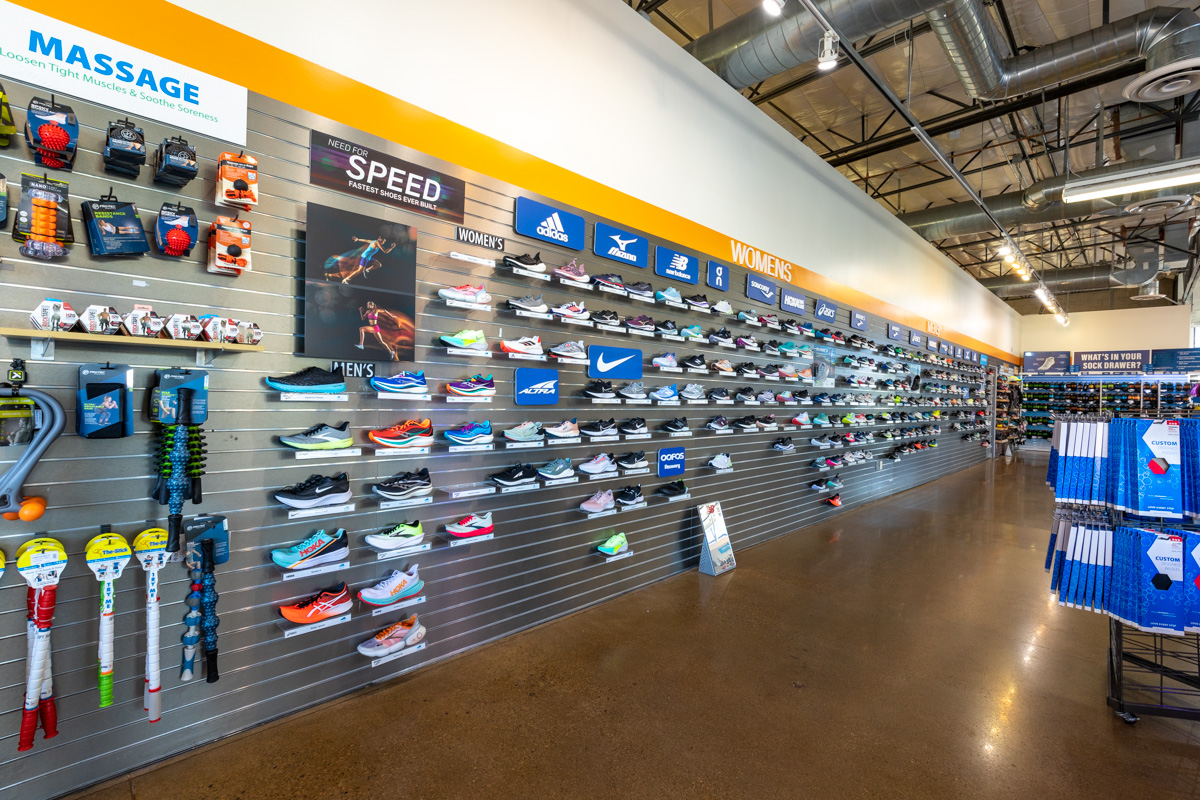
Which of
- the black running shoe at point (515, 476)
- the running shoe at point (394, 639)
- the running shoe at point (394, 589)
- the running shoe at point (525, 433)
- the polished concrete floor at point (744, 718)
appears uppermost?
the running shoe at point (525, 433)

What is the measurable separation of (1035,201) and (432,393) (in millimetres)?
10608

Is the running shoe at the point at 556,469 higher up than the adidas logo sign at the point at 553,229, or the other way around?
the adidas logo sign at the point at 553,229

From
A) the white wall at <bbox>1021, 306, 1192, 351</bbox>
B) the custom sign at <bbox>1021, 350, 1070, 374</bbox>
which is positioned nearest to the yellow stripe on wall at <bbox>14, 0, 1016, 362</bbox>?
the custom sign at <bbox>1021, 350, 1070, 374</bbox>

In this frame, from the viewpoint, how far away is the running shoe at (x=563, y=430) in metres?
3.48

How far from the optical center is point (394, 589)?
262 cm

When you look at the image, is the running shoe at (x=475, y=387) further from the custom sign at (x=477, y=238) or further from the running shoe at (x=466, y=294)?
the custom sign at (x=477, y=238)

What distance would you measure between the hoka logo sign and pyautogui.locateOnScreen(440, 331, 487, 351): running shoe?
10.6 feet

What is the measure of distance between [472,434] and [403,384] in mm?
513

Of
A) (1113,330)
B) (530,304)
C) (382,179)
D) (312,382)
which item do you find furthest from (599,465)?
(1113,330)

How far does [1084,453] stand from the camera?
2.51m

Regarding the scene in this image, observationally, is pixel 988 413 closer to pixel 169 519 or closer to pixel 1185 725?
pixel 1185 725

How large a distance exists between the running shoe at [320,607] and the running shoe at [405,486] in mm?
499

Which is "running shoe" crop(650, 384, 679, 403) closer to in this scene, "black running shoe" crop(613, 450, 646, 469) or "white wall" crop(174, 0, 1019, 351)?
"black running shoe" crop(613, 450, 646, 469)

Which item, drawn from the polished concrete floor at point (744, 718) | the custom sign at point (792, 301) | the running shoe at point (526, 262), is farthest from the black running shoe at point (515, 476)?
the custom sign at point (792, 301)
